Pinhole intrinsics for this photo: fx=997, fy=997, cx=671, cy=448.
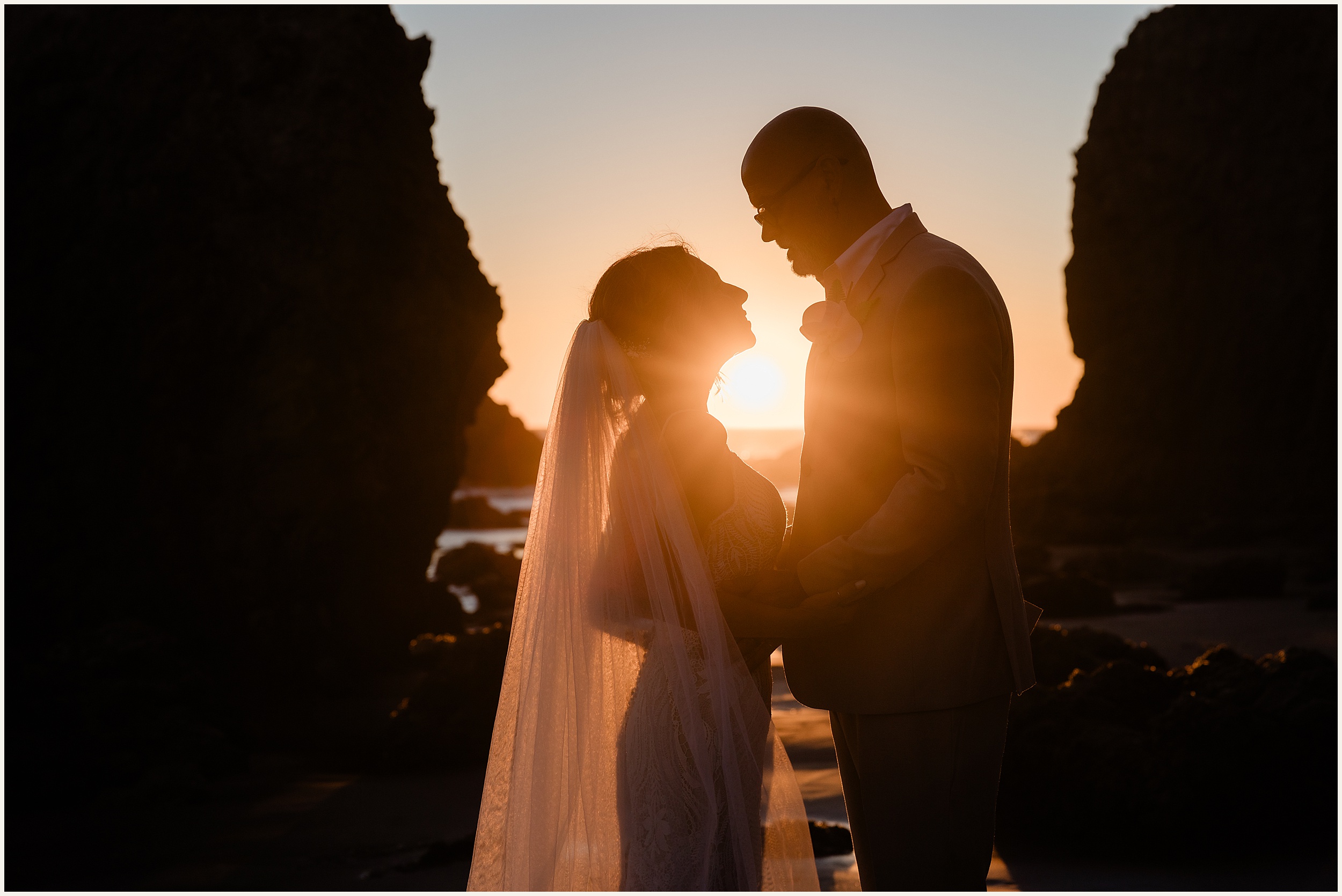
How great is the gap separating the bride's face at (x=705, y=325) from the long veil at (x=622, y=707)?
0.16m

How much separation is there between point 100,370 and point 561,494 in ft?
23.0

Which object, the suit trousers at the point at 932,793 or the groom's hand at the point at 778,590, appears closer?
the suit trousers at the point at 932,793

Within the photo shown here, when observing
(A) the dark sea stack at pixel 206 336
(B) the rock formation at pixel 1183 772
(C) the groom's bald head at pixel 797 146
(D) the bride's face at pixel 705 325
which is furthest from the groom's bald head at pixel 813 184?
(A) the dark sea stack at pixel 206 336

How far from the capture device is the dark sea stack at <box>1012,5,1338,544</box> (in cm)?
2419

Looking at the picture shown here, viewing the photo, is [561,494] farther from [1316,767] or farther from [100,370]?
[100,370]

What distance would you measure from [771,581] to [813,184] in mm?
A: 1008

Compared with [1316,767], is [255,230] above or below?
above

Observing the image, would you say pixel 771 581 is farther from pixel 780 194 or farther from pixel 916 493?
pixel 780 194

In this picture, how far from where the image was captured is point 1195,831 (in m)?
4.87

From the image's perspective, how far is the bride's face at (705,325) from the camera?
2725 millimetres

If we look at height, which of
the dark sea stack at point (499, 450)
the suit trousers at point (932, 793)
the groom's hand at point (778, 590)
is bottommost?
the suit trousers at point (932, 793)

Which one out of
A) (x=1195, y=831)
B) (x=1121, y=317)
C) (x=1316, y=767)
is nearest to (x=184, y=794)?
(x=1195, y=831)

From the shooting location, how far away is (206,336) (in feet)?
27.8

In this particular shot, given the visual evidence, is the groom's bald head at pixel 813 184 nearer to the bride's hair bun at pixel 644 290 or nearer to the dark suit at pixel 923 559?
the dark suit at pixel 923 559
